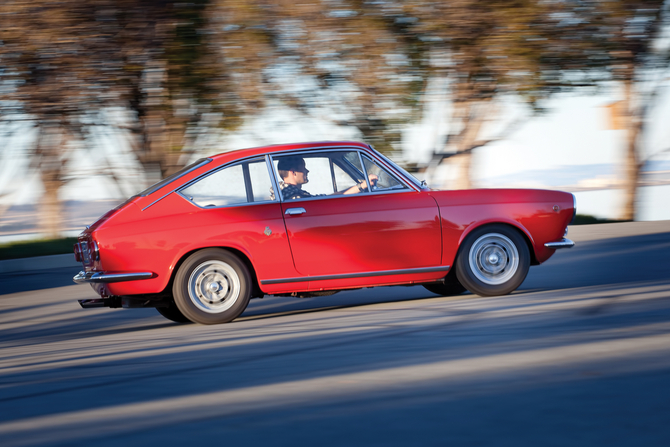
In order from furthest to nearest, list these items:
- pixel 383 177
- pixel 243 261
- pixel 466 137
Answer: pixel 466 137 < pixel 383 177 < pixel 243 261

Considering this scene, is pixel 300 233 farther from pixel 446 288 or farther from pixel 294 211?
pixel 446 288

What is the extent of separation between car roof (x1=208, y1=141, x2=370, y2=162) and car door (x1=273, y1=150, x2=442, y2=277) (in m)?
0.07

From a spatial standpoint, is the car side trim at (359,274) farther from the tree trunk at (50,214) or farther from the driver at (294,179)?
the tree trunk at (50,214)

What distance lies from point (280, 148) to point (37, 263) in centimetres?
900

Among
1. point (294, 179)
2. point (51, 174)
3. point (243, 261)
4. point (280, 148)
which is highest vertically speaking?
point (51, 174)

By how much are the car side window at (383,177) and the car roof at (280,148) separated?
20cm

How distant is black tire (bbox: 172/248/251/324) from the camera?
23.5ft

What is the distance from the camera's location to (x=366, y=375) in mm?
4770

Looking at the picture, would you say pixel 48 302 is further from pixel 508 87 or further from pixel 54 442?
pixel 508 87

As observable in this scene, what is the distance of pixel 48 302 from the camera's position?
33.9 ft

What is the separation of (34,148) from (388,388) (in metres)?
12.9

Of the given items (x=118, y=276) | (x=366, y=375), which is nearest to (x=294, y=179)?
(x=118, y=276)

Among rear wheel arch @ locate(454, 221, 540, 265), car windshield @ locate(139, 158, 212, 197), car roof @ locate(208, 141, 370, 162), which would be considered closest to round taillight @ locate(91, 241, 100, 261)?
car windshield @ locate(139, 158, 212, 197)

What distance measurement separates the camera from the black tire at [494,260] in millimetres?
7766
